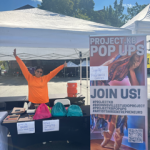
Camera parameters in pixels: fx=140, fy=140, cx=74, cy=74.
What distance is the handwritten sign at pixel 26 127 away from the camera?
6.78 ft

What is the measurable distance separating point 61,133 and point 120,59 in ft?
4.88

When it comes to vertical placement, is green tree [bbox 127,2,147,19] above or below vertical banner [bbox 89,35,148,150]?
above

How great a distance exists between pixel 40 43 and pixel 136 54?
5.26 feet

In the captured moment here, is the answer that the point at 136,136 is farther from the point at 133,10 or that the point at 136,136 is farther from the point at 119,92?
the point at 133,10

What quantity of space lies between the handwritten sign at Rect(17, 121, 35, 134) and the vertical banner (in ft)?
2.94

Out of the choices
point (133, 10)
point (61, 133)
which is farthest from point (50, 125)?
point (133, 10)

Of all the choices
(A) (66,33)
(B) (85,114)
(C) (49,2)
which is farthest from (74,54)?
(C) (49,2)

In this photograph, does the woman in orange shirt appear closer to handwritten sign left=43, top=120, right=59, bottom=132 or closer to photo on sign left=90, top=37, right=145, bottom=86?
handwritten sign left=43, top=120, right=59, bottom=132

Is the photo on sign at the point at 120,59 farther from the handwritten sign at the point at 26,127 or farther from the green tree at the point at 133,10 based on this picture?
the green tree at the point at 133,10

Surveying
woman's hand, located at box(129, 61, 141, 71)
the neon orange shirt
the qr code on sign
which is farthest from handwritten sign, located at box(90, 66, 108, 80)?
the neon orange shirt

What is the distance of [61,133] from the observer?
227cm

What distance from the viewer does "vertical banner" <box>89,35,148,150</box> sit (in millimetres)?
2033

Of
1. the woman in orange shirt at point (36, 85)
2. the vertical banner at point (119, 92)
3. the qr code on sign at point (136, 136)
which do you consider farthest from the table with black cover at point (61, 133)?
the woman in orange shirt at point (36, 85)

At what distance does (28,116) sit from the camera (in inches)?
89.9
